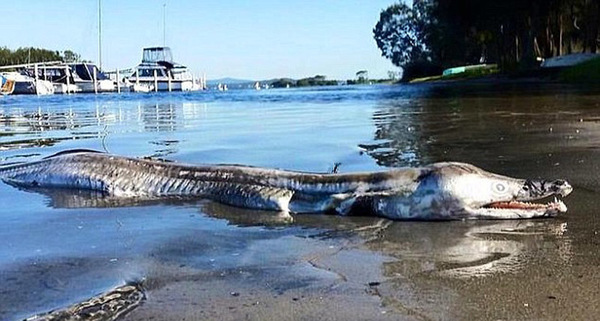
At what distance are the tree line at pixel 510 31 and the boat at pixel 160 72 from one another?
31336 millimetres

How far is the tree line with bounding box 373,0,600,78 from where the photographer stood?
4488 centimetres

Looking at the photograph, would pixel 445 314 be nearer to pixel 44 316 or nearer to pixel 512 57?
pixel 44 316

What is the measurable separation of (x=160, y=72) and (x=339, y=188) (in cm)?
9432

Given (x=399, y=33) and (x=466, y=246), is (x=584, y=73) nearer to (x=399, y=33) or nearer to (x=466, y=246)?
(x=466, y=246)

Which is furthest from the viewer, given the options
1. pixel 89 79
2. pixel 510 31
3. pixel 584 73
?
pixel 89 79

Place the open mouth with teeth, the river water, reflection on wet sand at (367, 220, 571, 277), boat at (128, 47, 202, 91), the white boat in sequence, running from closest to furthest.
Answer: the river water → reflection on wet sand at (367, 220, 571, 277) → the open mouth with teeth → the white boat → boat at (128, 47, 202, 91)

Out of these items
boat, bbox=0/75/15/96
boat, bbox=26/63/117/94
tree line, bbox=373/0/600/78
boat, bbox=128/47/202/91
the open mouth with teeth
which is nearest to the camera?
the open mouth with teeth

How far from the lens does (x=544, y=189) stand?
456 cm

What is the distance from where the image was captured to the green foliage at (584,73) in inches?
1164

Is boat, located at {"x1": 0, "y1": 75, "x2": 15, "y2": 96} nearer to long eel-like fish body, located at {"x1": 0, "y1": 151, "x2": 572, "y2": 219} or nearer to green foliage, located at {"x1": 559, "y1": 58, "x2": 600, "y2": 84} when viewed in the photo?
green foliage, located at {"x1": 559, "y1": 58, "x2": 600, "y2": 84}

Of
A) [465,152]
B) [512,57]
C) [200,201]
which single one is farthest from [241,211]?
[512,57]

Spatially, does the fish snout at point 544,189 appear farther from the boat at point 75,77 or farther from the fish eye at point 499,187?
the boat at point 75,77

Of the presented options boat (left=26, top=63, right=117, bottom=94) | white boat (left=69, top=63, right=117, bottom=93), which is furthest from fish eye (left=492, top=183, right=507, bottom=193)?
white boat (left=69, top=63, right=117, bottom=93)

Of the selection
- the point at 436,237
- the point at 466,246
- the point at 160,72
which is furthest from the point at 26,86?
the point at 466,246
